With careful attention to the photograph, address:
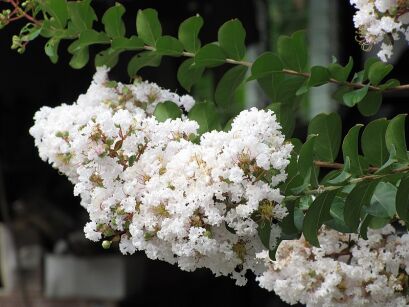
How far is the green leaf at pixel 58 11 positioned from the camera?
4.78ft

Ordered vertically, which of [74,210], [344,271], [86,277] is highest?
[74,210]

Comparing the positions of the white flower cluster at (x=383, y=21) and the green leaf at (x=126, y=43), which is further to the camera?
the green leaf at (x=126, y=43)

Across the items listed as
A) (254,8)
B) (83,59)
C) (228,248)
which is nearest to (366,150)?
(228,248)

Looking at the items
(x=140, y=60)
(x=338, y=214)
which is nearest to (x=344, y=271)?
(x=338, y=214)

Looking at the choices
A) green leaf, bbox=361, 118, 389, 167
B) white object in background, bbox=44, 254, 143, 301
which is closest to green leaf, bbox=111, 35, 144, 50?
green leaf, bbox=361, 118, 389, 167

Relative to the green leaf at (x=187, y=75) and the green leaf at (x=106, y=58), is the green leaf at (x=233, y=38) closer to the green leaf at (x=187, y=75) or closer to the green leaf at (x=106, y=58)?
the green leaf at (x=187, y=75)

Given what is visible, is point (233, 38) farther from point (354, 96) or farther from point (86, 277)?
point (86, 277)

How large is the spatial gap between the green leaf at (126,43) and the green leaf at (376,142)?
1.43 feet

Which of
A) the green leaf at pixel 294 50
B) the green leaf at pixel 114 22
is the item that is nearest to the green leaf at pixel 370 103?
the green leaf at pixel 294 50

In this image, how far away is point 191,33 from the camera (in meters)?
1.49

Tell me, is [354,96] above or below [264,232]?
above

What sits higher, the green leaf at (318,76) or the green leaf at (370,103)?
the green leaf at (318,76)

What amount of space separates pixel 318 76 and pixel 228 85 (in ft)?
0.70

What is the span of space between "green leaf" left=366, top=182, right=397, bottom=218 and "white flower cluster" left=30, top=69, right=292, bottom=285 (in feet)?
0.46
